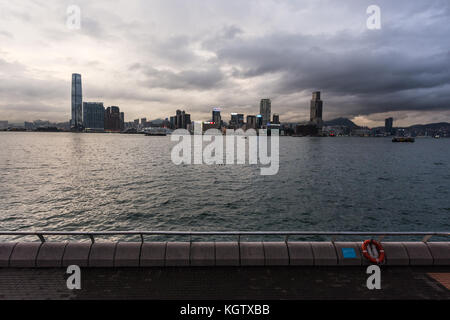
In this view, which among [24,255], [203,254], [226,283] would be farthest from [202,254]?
[24,255]

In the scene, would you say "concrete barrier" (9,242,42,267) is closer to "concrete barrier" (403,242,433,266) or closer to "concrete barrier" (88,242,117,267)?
"concrete barrier" (88,242,117,267)

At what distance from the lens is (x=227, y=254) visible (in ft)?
26.8

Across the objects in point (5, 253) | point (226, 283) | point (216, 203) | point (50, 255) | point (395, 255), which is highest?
point (5, 253)

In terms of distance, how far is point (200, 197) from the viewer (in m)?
31.2

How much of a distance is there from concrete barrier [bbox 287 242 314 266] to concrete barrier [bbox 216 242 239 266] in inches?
73.6

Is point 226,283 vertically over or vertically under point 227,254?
under

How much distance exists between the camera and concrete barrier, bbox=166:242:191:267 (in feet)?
26.0

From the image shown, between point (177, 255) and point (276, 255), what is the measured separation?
3367 mm

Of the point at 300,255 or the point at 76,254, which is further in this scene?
the point at 300,255

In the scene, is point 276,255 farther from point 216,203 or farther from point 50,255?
point 216,203

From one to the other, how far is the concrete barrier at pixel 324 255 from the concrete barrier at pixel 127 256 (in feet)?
19.7

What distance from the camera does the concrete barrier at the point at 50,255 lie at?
7.78 metres

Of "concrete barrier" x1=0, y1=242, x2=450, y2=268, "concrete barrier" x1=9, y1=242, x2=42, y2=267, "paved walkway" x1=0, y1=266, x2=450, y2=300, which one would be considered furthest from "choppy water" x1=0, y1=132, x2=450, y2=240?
"paved walkway" x1=0, y1=266, x2=450, y2=300
